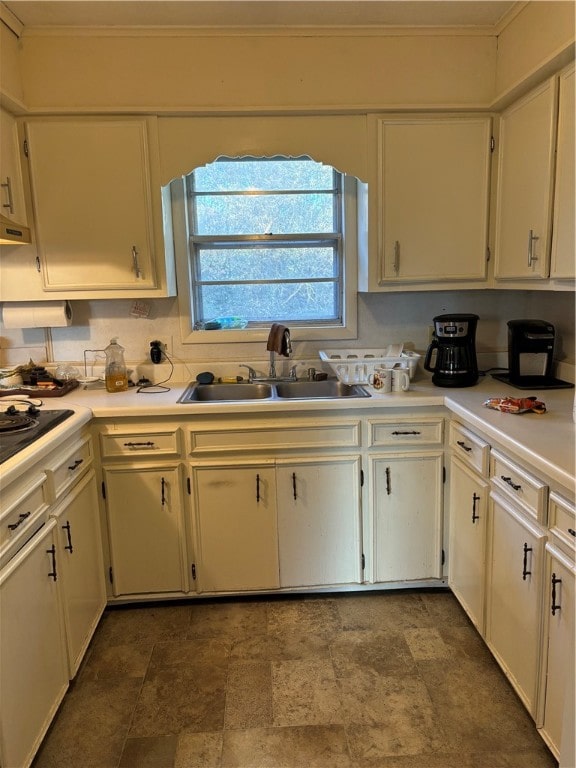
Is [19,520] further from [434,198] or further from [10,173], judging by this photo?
[434,198]

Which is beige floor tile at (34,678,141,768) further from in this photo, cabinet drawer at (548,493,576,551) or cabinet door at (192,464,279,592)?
cabinet drawer at (548,493,576,551)

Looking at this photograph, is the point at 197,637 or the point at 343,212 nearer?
the point at 197,637

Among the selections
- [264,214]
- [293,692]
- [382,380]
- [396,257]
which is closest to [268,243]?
[264,214]

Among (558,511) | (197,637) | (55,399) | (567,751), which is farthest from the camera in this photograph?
(55,399)

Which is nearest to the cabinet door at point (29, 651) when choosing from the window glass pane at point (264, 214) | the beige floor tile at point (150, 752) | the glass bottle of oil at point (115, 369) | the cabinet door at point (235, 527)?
the beige floor tile at point (150, 752)

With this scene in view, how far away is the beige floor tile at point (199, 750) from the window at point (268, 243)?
1762 millimetres

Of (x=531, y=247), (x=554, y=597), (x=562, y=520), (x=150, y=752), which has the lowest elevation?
(x=150, y=752)

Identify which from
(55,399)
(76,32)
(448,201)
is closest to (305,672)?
(55,399)

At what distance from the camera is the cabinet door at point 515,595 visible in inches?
64.4

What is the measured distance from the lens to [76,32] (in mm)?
2357

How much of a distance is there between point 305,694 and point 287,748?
23 cm

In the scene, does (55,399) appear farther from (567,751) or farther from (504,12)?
(504,12)

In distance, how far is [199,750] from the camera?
1722 millimetres

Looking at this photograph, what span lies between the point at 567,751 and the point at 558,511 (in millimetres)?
571
